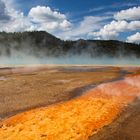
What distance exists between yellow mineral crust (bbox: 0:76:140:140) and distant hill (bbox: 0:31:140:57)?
8055 centimetres

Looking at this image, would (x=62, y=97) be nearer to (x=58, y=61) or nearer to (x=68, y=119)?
(x=68, y=119)

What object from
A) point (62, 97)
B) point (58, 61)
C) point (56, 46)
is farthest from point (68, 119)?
point (56, 46)

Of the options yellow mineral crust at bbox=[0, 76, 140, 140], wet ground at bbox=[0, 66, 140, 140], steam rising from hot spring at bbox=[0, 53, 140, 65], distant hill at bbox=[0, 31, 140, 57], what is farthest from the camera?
distant hill at bbox=[0, 31, 140, 57]

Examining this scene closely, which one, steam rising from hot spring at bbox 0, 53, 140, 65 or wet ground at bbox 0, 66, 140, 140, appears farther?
steam rising from hot spring at bbox 0, 53, 140, 65

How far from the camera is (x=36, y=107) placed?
45.9 feet

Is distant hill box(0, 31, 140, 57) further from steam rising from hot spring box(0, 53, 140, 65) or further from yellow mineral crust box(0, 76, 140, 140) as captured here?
yellow mineral crust box(0, 76, 140, 140)

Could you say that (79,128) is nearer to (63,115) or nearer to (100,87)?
(63,115)

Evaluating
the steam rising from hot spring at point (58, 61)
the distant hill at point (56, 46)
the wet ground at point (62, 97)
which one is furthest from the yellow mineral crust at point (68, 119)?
the distant hill at point (56, 46)

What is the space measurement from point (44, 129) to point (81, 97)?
16.2 ft

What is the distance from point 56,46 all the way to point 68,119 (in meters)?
96.5

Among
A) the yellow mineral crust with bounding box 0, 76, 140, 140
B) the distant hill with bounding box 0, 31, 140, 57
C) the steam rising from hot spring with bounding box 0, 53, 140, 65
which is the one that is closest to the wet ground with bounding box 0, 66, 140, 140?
the yellow mineral crust with bounding box 0, 76, 140, 140

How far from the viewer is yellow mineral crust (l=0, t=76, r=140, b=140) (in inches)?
416

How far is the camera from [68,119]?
469 inches

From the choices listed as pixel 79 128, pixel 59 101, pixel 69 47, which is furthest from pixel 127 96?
pixel 69 47
